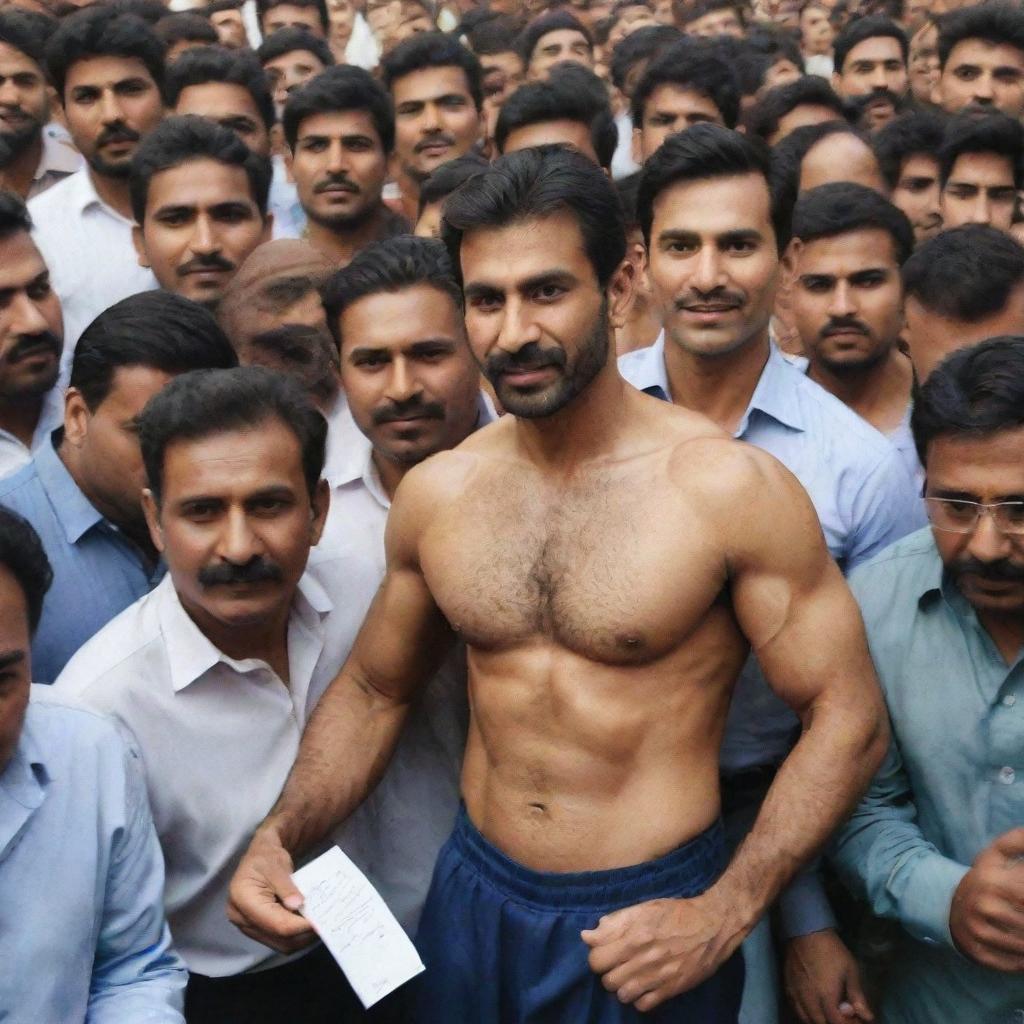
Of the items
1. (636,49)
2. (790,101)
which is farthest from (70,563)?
(636,49)

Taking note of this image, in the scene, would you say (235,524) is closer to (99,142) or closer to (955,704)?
(955,704)

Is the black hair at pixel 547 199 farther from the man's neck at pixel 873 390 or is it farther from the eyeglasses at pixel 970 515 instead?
the man's neck at pixel 873 390

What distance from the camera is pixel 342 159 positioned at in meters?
6.68

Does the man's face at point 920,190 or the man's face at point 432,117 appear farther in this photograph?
the man's face at point 432,117

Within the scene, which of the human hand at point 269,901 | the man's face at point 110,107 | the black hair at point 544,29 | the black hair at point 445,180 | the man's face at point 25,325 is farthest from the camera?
the black hair at point 544,29

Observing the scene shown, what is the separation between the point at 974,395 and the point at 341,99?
163 inches

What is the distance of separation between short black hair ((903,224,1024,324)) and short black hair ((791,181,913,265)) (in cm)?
44

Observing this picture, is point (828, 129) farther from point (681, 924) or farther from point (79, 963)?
point (79, 963)

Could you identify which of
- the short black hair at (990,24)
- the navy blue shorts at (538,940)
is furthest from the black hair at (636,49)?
the navy blue shorts at (538,940)

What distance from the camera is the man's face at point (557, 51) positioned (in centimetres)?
999

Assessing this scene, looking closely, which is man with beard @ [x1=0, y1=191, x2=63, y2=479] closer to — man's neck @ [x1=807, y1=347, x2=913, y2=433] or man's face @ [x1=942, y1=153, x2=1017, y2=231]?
man's neck @ [x1=807, y1=347, x2=913, y2=433]

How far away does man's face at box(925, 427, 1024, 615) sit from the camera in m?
3.10

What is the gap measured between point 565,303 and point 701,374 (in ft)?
3.76

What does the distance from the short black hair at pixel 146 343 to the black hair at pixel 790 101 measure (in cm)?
434
